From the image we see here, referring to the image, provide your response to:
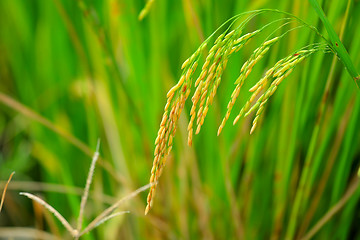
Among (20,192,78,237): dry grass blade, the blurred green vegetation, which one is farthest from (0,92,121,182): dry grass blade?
(20,192,78,237): dry grass blade

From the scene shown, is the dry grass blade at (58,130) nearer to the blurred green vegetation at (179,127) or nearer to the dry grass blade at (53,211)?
the blurred green vegetation at (179,127)

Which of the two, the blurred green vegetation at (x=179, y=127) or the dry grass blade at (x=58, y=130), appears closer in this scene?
the blurred green vegetation at (x=179, y=127)

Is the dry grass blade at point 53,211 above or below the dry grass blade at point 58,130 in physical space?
below

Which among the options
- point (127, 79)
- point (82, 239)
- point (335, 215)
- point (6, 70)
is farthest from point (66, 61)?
point (335, 215)

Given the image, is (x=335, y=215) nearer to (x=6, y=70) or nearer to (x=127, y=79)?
(x=127, y=79)

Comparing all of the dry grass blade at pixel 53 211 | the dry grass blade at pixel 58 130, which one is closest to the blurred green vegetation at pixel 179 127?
the dry grass blade at pixel 58 130

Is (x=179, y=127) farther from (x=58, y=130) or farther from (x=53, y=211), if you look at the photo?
(x=53, y=211)

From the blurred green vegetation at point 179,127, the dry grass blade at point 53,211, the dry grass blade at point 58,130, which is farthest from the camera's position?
the dry grass blade at point 58,130

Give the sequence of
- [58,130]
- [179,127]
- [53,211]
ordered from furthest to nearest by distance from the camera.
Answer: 1. [179,127]
2. [58,130]
3. [53,211]

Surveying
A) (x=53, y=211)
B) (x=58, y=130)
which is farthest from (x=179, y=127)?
(x=53, y=211)
